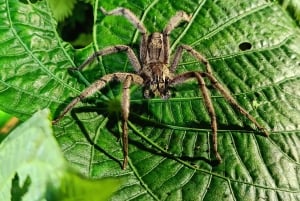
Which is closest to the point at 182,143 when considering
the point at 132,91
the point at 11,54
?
the point at 132,91

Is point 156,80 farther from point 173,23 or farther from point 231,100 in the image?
point 231,100

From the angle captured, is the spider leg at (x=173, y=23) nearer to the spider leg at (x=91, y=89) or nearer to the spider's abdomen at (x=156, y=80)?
the spider's abdomen at (x=156, y=80)

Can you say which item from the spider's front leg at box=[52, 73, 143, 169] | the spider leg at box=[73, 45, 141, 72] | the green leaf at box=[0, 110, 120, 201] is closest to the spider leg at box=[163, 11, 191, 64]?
the spider leg at box=[73, 45, 141, 72]

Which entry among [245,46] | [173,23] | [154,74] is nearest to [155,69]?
[154,74]

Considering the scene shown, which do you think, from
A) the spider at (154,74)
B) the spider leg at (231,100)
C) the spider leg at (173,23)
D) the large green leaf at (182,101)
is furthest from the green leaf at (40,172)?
the spider leg at (173,23)

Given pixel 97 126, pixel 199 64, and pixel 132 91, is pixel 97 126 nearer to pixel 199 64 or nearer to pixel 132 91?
pixel 132 91

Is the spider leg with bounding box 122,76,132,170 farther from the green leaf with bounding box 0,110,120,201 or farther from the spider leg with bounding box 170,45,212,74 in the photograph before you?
the green leaf with bounding box 0,110,120,201
